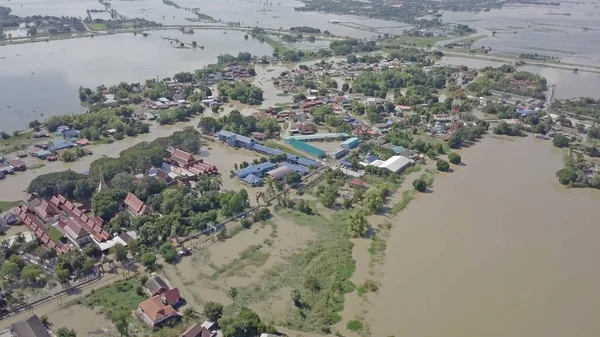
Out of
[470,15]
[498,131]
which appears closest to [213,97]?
[498,131]

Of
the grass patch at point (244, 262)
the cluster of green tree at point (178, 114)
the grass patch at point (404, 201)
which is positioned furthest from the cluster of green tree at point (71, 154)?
the grass patch at point (404, 201)

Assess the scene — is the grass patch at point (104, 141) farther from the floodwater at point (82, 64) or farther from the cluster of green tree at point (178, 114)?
the floodwater at point (82, 64)

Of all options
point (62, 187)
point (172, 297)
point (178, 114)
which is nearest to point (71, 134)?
point (178, 114)

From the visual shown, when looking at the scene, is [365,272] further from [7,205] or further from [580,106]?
[580,106]

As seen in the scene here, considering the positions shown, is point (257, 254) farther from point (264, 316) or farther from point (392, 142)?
point (392, 142)

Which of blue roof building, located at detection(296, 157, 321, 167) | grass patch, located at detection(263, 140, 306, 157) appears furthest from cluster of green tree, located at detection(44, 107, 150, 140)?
blue roof building, located at detection(296, 157, 321, 167)
